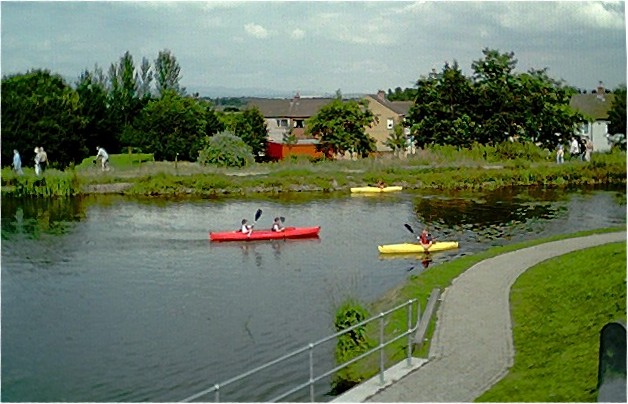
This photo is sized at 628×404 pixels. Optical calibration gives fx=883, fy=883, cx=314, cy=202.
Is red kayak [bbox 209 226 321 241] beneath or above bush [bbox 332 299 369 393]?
above

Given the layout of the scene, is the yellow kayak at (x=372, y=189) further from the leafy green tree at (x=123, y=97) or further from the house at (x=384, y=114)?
the leafy green tree at (x=123, y=97)

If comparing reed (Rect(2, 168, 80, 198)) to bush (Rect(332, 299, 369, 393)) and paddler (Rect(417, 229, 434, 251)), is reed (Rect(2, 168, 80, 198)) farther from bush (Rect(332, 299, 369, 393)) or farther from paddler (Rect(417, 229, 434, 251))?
bush (Rect(332, 299, 369, 393))

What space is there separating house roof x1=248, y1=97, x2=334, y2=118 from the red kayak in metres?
6.34

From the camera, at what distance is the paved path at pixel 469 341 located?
18.2 feet

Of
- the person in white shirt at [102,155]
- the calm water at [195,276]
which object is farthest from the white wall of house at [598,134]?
the person in white shirt at [102,155]

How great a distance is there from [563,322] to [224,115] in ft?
41.1

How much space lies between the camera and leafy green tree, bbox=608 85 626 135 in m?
7.82

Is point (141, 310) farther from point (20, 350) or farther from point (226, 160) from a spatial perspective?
point (226, 160)

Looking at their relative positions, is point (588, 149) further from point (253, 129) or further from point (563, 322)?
point (253, 129)

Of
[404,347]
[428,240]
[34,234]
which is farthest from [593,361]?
[34,234]

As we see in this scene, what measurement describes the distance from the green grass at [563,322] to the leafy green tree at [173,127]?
620 centimetres

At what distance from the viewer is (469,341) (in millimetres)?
6625

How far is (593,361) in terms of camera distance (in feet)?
18.7

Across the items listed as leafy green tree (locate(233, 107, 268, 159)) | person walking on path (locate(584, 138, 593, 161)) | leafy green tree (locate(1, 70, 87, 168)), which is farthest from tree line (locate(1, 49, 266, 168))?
person walking on path (locate(584, 138, 593, 161))
